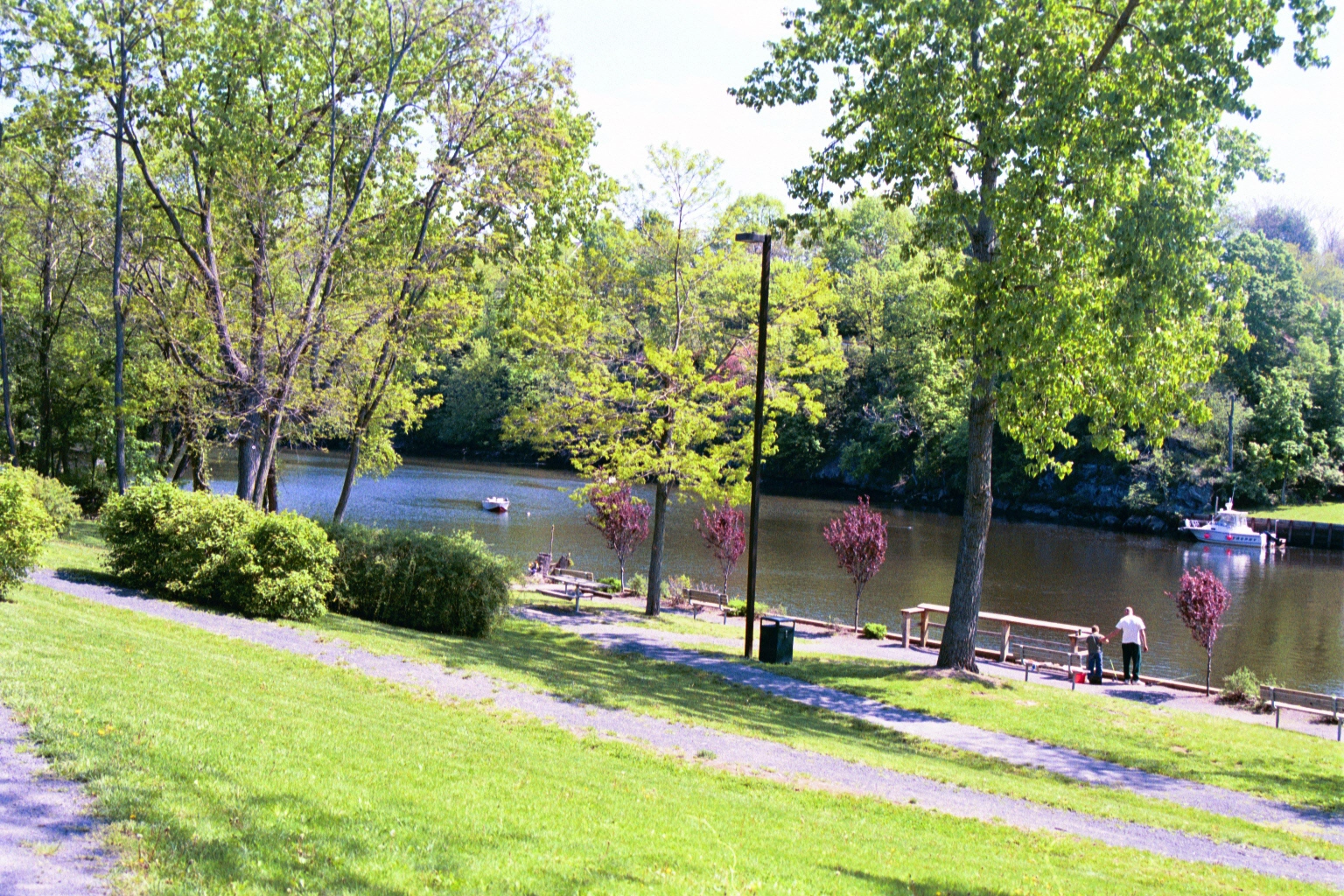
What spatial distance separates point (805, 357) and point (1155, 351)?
357 inches

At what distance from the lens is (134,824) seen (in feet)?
18.6

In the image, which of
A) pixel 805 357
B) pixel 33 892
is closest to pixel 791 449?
pixel 805 357

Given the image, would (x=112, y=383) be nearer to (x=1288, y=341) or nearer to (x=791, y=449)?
(x=791, y=449)

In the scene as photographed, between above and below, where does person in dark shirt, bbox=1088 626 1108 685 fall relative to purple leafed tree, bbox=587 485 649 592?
below

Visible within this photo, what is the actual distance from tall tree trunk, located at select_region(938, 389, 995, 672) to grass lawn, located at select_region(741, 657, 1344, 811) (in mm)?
815

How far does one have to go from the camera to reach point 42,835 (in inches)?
215

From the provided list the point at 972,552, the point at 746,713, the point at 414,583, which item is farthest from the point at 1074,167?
the point at 414,583

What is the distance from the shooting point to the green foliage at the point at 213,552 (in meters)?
15.8

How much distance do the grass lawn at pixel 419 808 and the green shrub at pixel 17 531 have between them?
1.14 metres

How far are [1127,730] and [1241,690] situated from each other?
567cm

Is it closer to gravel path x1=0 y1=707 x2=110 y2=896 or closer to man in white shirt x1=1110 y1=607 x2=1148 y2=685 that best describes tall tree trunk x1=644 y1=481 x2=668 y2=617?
man in white shirt x1=1110 y1=607 x2=1148 y2=685

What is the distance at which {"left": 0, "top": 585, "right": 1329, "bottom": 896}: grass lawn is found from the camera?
18.7ft

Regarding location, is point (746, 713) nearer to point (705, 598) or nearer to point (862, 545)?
point (862, 545)

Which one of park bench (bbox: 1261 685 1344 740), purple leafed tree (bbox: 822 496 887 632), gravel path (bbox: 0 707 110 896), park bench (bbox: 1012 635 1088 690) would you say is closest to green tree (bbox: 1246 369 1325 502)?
park bench (bbox: 1012 635 1088 690)
